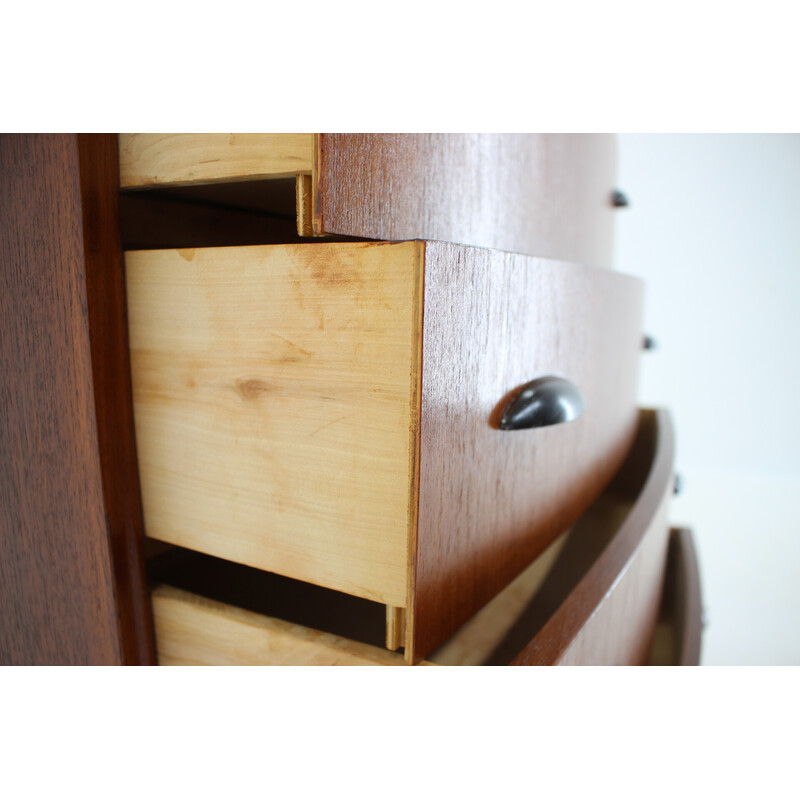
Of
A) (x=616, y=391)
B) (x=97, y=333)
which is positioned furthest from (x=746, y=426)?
(x=97, y=333)

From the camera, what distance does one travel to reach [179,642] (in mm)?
376

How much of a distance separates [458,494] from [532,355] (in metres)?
0.11

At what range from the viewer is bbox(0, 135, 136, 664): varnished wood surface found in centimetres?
32

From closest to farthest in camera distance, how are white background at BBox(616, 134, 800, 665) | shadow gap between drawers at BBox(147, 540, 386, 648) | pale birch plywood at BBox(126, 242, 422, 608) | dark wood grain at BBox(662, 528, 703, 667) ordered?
pale birch plywood at BBox(126, 242, 422, 608) → shadow gap between drawers at BBox(147, 540, 386, 648) → dark wood grain at BBox(662, 528, 703, 667) → white background at BBox(616, 134, 800, 665)

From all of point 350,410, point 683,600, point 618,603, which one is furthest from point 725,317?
point 350,410

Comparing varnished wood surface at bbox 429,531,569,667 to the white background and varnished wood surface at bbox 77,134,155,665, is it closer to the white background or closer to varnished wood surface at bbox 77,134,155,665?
varnished wood surface at bbox 77,134,155,665

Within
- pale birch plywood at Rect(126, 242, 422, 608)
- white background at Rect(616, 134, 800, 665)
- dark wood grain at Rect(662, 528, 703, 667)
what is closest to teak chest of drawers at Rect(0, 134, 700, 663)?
pale birch plywood at Rect(126, 242, 422, 608)

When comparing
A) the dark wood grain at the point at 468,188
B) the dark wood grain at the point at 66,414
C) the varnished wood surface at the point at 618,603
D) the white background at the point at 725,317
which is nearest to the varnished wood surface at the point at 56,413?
A: the dark wood grain at the point at 66,414

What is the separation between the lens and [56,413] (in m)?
0.34

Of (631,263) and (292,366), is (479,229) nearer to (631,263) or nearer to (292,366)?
(292,366)

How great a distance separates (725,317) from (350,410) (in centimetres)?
115

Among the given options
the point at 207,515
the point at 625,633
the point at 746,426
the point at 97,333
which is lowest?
the point at 746,426

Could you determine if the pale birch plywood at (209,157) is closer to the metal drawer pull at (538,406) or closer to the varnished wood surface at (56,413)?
the varnished wood surface at (56,413)

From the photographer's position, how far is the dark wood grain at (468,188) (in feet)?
0.89
